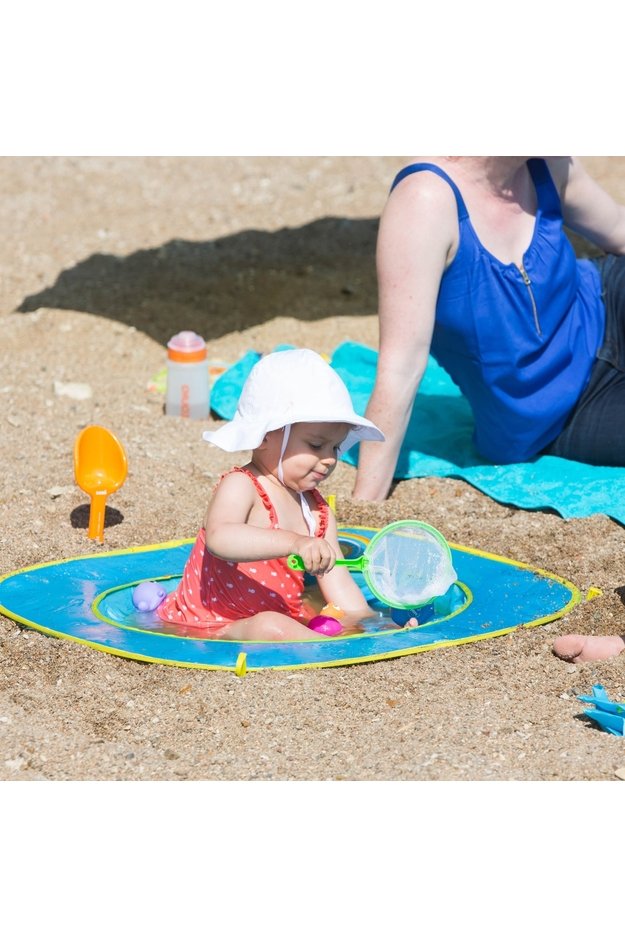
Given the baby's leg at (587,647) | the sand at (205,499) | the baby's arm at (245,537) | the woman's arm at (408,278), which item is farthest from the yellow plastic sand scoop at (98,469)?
the baby's leg at (587,647)

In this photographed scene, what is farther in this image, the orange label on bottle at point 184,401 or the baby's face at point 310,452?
the orange label on bottle at point 184,401

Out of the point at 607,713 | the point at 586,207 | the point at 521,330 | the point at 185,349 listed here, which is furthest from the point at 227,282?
the point at 607,713

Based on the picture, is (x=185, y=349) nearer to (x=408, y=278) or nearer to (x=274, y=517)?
(x=408, y=278)

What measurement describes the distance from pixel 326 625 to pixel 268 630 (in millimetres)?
177

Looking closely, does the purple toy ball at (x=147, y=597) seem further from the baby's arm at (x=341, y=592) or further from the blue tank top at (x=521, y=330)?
the blue tank top at (x=521, y=330)

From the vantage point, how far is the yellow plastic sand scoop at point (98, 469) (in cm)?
401

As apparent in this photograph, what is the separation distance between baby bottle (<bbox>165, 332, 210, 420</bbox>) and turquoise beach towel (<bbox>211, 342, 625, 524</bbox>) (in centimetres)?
7

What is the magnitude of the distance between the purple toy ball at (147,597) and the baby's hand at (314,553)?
60cm

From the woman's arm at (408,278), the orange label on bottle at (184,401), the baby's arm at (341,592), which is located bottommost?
the baby's arm at (341,592)

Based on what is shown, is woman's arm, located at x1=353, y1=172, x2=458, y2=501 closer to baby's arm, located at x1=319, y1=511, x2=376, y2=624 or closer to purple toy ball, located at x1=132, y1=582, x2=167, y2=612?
baby's arm, located at x1=319, y1=511, x2=376, y2=624

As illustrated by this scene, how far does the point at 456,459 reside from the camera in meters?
4.66

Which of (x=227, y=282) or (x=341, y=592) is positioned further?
(x=227, y=282)

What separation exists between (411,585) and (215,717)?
73 cm

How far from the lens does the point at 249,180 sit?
24.9 ft
